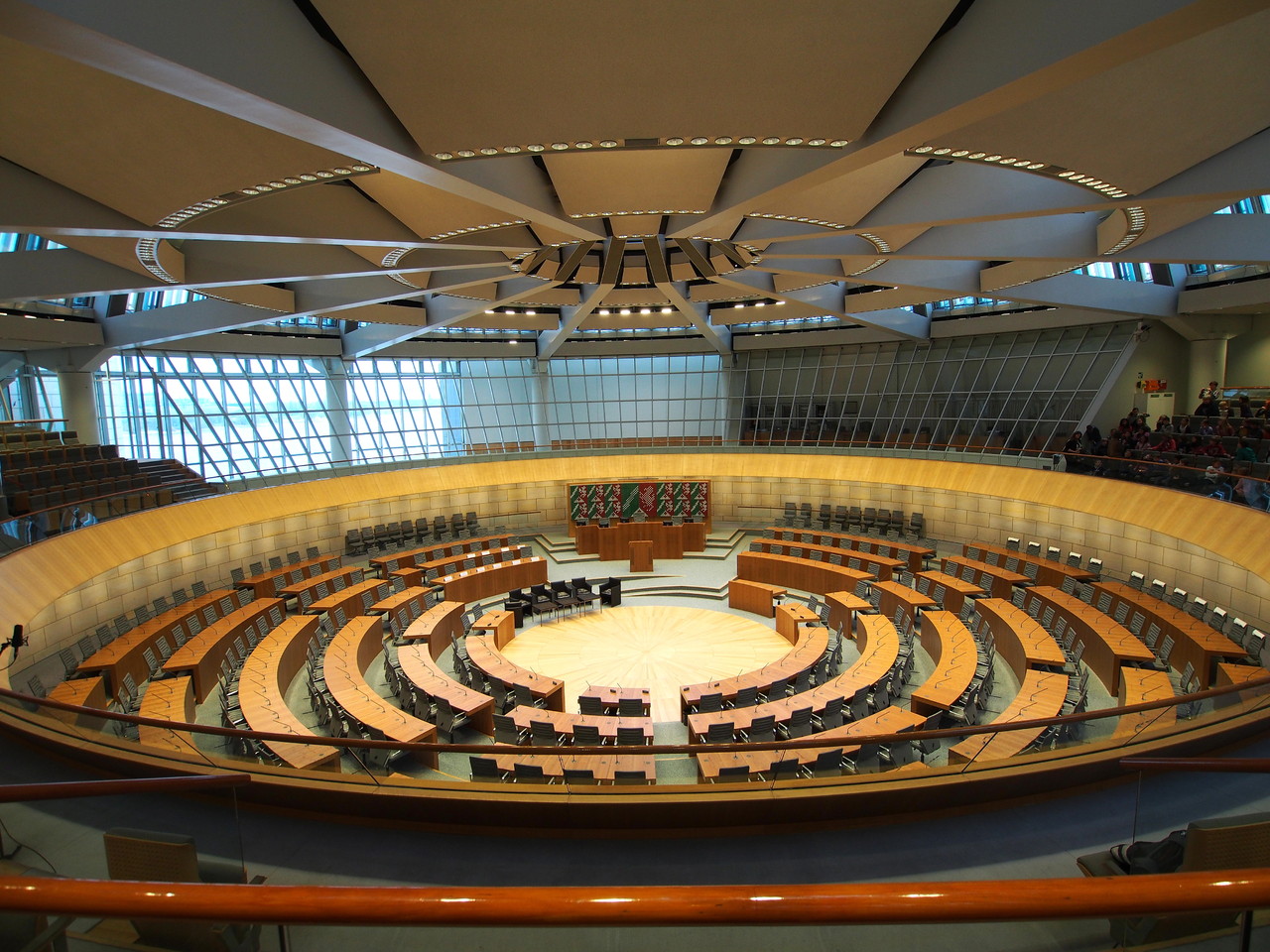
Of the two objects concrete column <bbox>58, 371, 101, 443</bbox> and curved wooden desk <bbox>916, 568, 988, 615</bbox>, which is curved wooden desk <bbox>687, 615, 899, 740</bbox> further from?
concrete column <bbox>58, 371, 101, 443</bbox>

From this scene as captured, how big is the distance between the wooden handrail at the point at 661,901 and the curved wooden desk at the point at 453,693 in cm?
1011

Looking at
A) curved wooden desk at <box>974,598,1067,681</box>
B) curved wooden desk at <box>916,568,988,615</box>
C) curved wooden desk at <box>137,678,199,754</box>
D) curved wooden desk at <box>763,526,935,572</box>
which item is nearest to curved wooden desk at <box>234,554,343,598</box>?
curved wooden desk at <box>137,678,199,754</box>

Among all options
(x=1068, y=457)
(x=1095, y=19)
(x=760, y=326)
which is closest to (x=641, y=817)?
(x=1095, y=19)

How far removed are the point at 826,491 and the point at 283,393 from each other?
70.4ft

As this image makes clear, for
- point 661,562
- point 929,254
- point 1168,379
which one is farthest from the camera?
point 661,562

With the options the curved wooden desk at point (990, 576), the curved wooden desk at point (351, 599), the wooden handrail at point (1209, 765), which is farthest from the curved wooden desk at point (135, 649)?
the curved wooden desk at point (990, 576)

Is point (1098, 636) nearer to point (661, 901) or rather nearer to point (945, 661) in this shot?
point (945, 661)

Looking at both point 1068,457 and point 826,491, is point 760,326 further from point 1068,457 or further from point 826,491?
point 1068,457

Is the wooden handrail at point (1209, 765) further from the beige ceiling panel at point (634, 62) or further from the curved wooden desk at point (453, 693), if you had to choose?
the curved wooden desk at point (453, 693)

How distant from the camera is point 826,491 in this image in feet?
84.9

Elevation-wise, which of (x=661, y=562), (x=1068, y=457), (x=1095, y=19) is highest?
(x=1095, y=19)

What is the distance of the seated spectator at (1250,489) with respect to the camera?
12.5m

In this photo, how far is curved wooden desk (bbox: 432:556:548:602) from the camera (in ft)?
61.7

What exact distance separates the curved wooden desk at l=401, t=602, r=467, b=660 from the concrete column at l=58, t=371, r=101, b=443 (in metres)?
11.9
